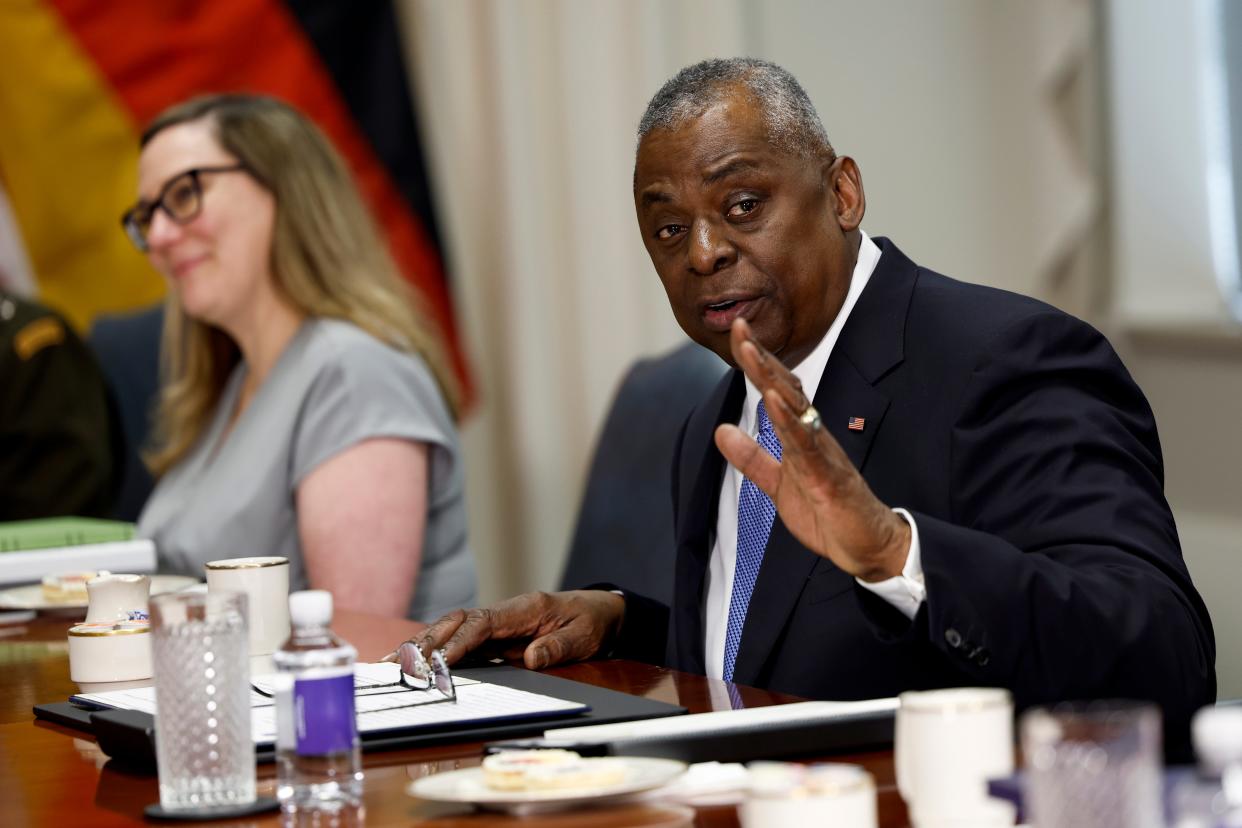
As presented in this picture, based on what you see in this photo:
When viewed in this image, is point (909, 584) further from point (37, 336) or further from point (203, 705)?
point (37, 336)

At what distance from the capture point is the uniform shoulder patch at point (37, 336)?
373 cm

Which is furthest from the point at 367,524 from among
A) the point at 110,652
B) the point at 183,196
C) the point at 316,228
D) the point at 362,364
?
the point at 110,652

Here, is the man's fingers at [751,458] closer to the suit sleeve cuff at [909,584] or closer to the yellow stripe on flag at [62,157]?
the suit sleeve cuff at [909,584]

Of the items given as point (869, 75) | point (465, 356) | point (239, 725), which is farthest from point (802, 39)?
point (239, 725)

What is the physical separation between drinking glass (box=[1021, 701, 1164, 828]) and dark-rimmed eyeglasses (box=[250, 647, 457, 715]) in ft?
2.60

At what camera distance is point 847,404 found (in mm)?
1777

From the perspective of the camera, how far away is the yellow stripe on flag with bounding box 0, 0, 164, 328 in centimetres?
420

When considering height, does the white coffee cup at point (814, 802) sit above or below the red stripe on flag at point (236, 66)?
below

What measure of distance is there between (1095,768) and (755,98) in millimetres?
1167

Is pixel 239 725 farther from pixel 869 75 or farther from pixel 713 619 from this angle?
pixel 869 75

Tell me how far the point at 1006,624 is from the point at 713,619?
57 cm

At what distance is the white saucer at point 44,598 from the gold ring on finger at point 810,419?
54.3 inches

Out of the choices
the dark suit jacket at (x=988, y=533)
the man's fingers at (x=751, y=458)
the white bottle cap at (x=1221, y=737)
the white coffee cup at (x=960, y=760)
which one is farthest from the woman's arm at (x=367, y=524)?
the white bottle cap at (x=1221, y=737)

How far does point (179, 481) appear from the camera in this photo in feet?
10.3
